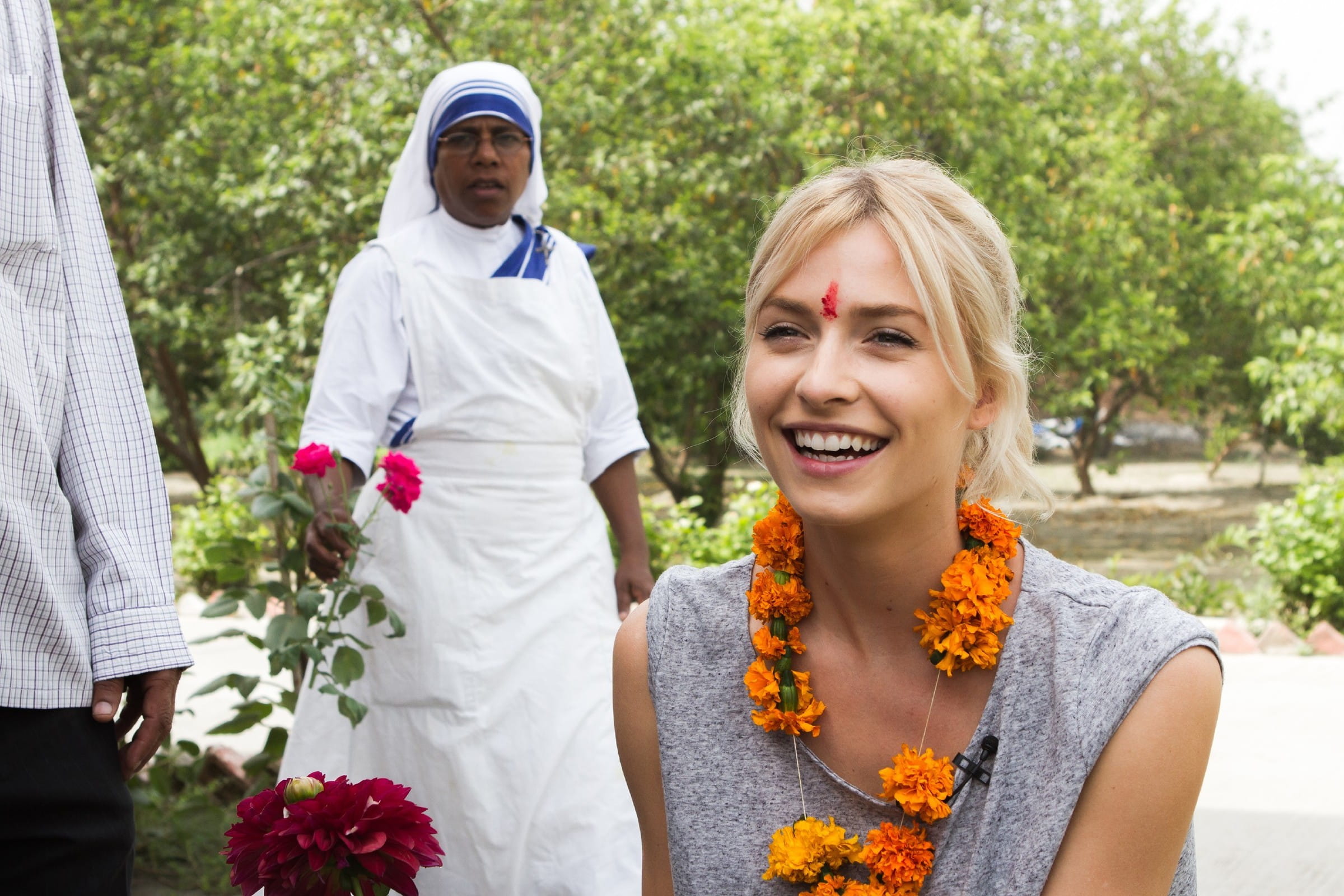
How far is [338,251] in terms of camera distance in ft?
28.1

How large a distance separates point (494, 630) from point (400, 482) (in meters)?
0.47

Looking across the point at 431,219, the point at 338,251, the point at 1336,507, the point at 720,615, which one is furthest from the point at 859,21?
the point at 720,615

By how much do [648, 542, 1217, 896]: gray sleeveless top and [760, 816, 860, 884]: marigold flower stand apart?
0.12 ft

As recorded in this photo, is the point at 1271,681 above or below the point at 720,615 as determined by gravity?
below

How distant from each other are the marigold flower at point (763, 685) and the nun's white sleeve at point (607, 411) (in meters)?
1.90

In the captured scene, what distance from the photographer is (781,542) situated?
1962mm

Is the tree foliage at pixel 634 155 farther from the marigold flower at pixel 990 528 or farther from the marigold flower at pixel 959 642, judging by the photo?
the marigold flower at pixel 959 642

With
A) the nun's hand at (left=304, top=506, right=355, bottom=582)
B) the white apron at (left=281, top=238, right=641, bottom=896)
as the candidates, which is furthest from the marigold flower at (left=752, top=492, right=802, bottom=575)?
the nun's hand at (left=304, top=506, right=355, bottom=582)

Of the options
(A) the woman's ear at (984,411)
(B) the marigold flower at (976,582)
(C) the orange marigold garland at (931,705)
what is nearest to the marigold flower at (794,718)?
(C) the orange marigold garland at (931,705)

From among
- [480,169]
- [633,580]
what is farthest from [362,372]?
[633,580]

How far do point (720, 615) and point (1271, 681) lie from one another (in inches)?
204

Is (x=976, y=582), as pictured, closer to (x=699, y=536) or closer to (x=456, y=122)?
(x=456, y=122)

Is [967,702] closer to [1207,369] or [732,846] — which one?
[732,846]

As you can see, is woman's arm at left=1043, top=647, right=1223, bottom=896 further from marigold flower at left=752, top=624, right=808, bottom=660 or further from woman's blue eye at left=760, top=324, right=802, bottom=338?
woman's blue eye at left=760, top=324, right=802, bottom=338
